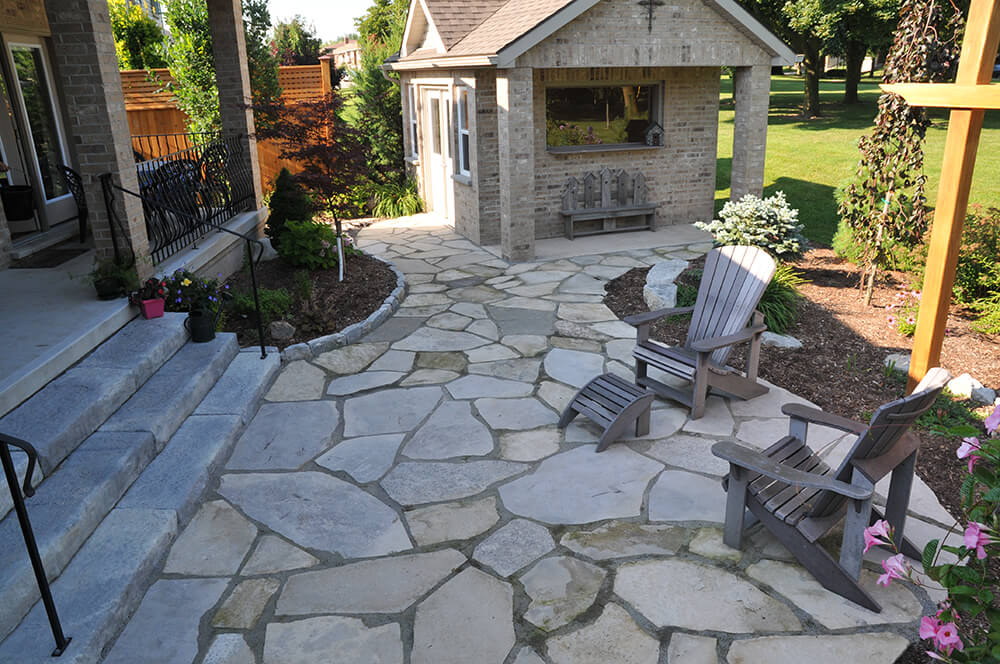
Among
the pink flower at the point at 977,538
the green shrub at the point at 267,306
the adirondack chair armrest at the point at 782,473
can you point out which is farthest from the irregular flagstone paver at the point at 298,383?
the pink flower at the point at 977,538

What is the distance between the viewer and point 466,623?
329 cm

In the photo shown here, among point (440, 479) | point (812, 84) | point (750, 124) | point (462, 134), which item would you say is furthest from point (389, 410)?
point (812, 84)

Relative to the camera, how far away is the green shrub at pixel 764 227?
7.70m

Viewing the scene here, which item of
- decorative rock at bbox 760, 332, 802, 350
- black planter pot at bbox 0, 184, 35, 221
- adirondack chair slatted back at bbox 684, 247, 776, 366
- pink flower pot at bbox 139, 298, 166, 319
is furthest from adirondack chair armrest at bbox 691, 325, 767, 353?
black planter pot at bbox 0, 184, 35, 221

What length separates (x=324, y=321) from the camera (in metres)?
6.93

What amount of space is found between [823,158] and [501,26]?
35.0ft

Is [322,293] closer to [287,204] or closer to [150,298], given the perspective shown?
[287,204]

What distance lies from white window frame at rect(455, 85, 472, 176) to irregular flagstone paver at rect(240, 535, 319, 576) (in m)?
7.93

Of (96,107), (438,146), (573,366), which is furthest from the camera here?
(438,146)

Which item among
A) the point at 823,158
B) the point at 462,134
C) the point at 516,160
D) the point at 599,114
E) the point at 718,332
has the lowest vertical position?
the point at 718,332

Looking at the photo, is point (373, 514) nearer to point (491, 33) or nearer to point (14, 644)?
point (14, 644)

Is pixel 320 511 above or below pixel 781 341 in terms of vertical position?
below

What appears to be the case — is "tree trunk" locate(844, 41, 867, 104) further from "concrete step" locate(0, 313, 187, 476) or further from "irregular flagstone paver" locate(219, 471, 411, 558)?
"irregular flagstone paver" locate(219, 471, 411, 558)

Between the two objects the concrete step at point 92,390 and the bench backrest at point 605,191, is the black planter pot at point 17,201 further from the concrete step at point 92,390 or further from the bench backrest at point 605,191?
the bench backrest at point 605,191
